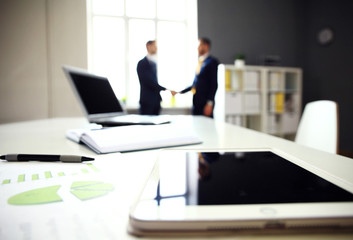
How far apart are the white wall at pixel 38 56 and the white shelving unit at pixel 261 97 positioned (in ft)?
7.09

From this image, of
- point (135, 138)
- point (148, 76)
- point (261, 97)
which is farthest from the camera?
point (261, 97)

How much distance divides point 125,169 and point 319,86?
4.92 meters

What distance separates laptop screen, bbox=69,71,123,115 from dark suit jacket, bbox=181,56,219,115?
4.70 feet

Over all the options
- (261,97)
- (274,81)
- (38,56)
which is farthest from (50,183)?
(274,81)

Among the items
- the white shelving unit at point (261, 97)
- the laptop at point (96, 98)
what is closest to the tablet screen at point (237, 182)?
the laptop at point (96, 98)

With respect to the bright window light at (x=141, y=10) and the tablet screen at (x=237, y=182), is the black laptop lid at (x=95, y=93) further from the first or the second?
the bright window light at (x=141, y=10)

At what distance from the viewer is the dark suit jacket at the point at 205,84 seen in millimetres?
2734

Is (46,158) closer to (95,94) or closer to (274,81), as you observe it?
(95,94)

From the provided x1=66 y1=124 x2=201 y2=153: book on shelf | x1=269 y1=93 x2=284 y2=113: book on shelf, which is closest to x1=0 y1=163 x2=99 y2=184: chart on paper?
x1=66 y1=124 x2=201 y2=153: book on shelf

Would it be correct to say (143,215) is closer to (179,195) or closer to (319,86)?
(179,195)

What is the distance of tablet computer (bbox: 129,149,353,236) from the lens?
253 mm

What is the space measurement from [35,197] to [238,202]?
10.9 inches

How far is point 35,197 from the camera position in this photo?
36 cm

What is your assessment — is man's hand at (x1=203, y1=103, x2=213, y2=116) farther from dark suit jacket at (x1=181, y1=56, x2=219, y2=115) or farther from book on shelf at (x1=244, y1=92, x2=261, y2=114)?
book on shelf at (x1=244, y1=92, x2=261, y2=114)
